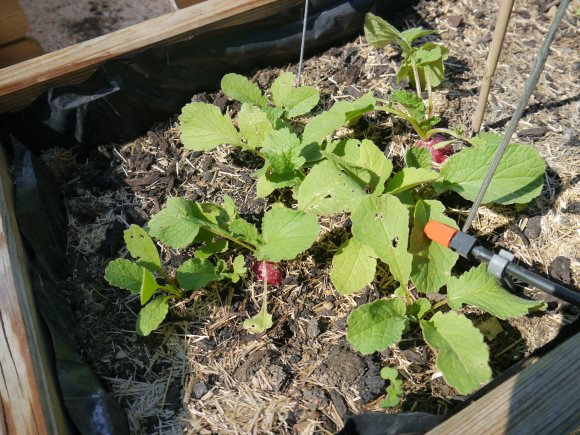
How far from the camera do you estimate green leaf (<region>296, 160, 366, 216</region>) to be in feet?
5.28

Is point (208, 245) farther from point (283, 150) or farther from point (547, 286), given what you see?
point (547, 286)

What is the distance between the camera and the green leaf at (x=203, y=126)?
1.90 metres

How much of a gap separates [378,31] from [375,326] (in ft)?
3.61

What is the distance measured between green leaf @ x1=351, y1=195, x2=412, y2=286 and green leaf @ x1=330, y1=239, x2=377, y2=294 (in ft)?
0.24

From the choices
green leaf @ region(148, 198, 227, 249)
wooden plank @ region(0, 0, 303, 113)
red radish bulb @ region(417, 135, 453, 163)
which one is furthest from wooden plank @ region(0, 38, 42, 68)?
red radish bulb @ region(417, 135, 453, 163)

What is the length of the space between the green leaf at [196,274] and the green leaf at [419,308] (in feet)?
1.87

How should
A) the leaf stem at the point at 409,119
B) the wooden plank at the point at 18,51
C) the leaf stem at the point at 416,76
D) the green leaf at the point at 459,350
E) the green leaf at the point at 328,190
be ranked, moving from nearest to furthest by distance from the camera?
the green leaf at the point at 459,350
the green leaf at the point at 328,190
the leaf stem at the point at 409,119
the leaf stem at the point at 416,76
the wooden plank at the point at 18,51

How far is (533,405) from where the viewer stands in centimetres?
117

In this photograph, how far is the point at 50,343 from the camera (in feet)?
5.01

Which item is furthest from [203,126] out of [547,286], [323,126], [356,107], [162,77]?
[547,286]

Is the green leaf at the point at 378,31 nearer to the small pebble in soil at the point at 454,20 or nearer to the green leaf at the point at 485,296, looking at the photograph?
the small pebble in soil at the point at 454,20

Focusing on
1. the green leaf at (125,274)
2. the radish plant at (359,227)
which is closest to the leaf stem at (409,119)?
the radish plant at (359,227)

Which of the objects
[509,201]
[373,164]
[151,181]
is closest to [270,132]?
[373,164]

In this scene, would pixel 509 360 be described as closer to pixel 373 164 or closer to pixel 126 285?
pixel 373 164
